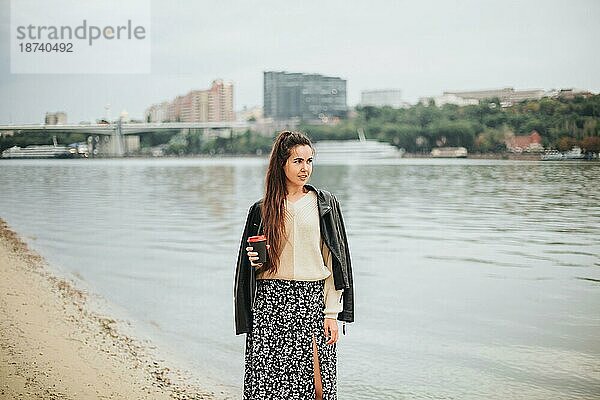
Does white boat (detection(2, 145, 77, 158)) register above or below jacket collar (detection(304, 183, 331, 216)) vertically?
above

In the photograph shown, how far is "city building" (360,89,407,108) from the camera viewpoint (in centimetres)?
609

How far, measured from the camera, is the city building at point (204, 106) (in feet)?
20.4

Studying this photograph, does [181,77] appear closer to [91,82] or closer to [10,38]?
[91,82]

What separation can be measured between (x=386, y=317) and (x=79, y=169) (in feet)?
8.44

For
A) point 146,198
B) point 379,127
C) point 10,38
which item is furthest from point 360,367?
point 146,198

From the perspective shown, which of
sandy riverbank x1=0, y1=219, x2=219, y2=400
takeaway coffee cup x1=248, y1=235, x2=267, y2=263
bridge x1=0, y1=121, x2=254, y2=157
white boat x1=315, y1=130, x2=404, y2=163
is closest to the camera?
takeaway coffee cup x1=248, y1=235, x2=267, y2=263

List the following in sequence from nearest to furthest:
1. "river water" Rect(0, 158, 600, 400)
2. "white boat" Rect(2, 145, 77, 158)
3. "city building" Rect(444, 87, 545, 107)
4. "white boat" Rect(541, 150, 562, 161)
→ "river water" Rect(0, 158, 600, 400)
"white boat" Rect(541, 150, 562, 161)
"city building" Rect(444, 87, 545, 107)
"white boat" Rect(2, 145, 77, 158)

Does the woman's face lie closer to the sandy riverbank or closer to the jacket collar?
the jacket collar

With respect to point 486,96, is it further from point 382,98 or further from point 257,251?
point 257,251

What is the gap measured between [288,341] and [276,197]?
43 centimetres

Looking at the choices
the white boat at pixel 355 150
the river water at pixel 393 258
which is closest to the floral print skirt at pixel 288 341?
the river water at pixel 393 258

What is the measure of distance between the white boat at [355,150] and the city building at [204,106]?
30.0 inches

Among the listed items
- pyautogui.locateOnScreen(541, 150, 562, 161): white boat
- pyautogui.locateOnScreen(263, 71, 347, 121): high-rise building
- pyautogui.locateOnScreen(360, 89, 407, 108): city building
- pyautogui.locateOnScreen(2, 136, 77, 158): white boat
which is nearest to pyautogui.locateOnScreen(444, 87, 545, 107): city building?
pyautogui.locateOnScreen(541, 150, 562, 161): white boat

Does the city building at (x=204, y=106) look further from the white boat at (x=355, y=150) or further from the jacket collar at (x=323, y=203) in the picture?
the jacket collar at (x=323, y=203)
